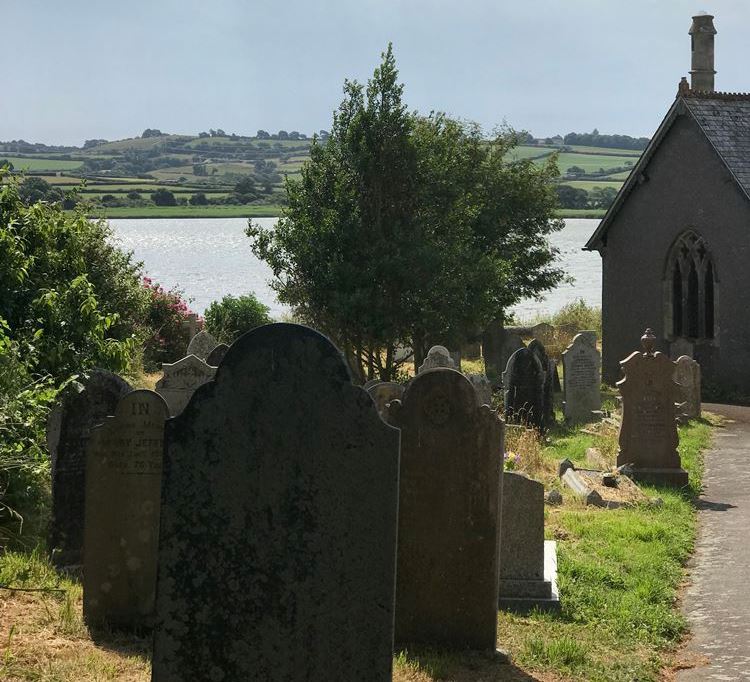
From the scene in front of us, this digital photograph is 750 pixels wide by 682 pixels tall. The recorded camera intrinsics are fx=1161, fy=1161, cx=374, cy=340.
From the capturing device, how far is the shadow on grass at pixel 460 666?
7.62 metres

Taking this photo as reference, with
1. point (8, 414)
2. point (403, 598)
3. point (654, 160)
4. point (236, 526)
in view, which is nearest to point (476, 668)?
point (403, 598)

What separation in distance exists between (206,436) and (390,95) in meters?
18.9

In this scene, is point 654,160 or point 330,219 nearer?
point 330,219

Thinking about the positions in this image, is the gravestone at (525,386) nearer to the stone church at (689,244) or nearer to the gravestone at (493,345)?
the stone church at (689,244)

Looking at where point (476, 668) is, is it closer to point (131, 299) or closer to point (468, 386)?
point (468, 386)

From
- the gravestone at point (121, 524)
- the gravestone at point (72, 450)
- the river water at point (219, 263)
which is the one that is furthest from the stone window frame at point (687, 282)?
the gravestone at point (121, 524)

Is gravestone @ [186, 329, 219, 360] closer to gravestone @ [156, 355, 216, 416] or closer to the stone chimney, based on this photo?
gravestone @ [156, 355, 216, 416]

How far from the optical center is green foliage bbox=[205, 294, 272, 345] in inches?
1204

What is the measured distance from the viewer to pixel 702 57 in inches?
1289

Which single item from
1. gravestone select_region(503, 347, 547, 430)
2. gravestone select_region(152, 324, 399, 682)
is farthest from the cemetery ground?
gravestone select_region(503, 347, 547, 430)

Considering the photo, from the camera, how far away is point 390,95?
2358 cm

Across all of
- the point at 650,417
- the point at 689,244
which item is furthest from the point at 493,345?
the point at 650,417

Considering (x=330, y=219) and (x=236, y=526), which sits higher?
(x=330, y=219)

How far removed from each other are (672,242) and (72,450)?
21356 millimetres
